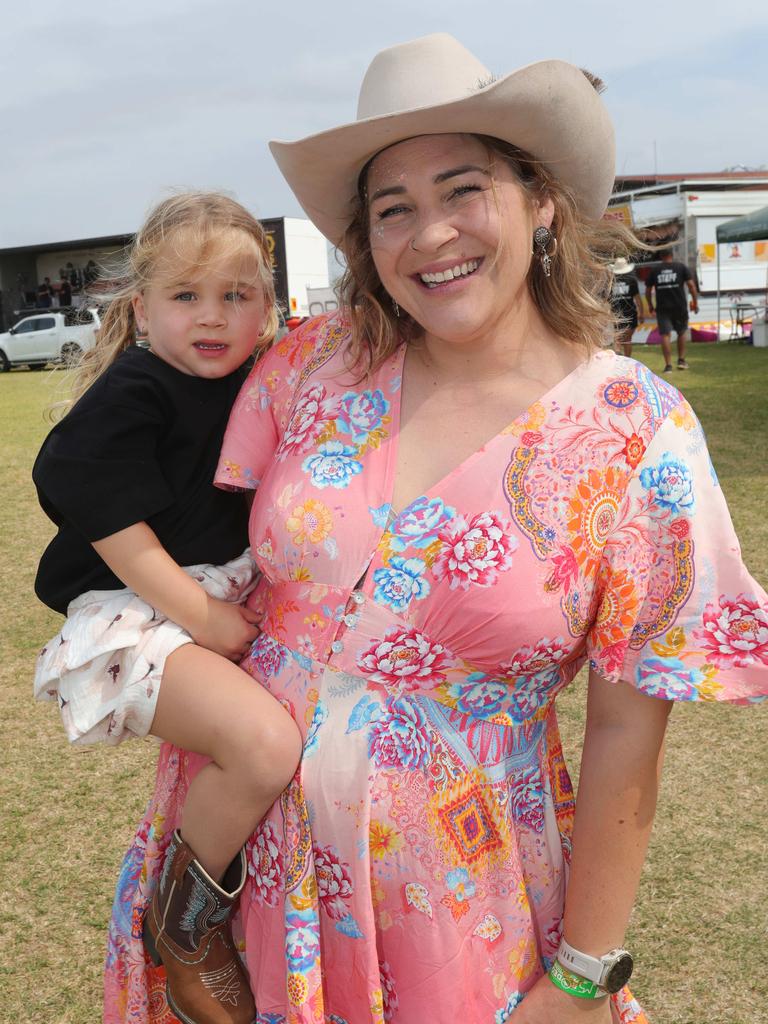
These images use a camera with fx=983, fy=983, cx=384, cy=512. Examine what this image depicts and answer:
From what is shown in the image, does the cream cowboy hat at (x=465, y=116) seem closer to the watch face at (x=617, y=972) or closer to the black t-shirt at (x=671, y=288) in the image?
the watch face at (x=617, y=972)

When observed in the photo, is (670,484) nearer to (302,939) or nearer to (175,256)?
(302,939)

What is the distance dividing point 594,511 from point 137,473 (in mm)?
832

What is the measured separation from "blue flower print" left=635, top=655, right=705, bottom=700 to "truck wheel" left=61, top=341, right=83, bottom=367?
57.3 inches

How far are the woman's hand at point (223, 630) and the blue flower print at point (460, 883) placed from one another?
55 cm

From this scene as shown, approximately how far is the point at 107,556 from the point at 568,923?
1.02 m

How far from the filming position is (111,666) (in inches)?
71.0

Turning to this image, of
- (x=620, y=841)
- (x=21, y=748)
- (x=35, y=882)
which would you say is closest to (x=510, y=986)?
(x=620, y=841)

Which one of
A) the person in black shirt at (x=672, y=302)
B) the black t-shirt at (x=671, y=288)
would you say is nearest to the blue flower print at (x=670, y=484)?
the person in black shirt at (x=672, y=302)

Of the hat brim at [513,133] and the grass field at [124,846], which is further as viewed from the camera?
the grass field at [124,846]

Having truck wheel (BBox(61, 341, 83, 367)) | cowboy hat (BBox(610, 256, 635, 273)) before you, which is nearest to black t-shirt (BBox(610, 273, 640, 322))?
cowboy hat (BBox(610, 256, 635, 273))

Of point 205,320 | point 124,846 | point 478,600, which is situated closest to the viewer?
point 478,600

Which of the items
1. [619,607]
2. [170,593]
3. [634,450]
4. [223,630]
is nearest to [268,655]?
[223,630]

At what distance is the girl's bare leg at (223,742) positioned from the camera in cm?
162

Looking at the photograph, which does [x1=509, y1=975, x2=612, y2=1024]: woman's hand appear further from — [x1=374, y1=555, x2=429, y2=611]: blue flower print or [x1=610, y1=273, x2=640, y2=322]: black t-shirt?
[x1=610, y1=273, x2=640, y2=322]: black t-shirt
